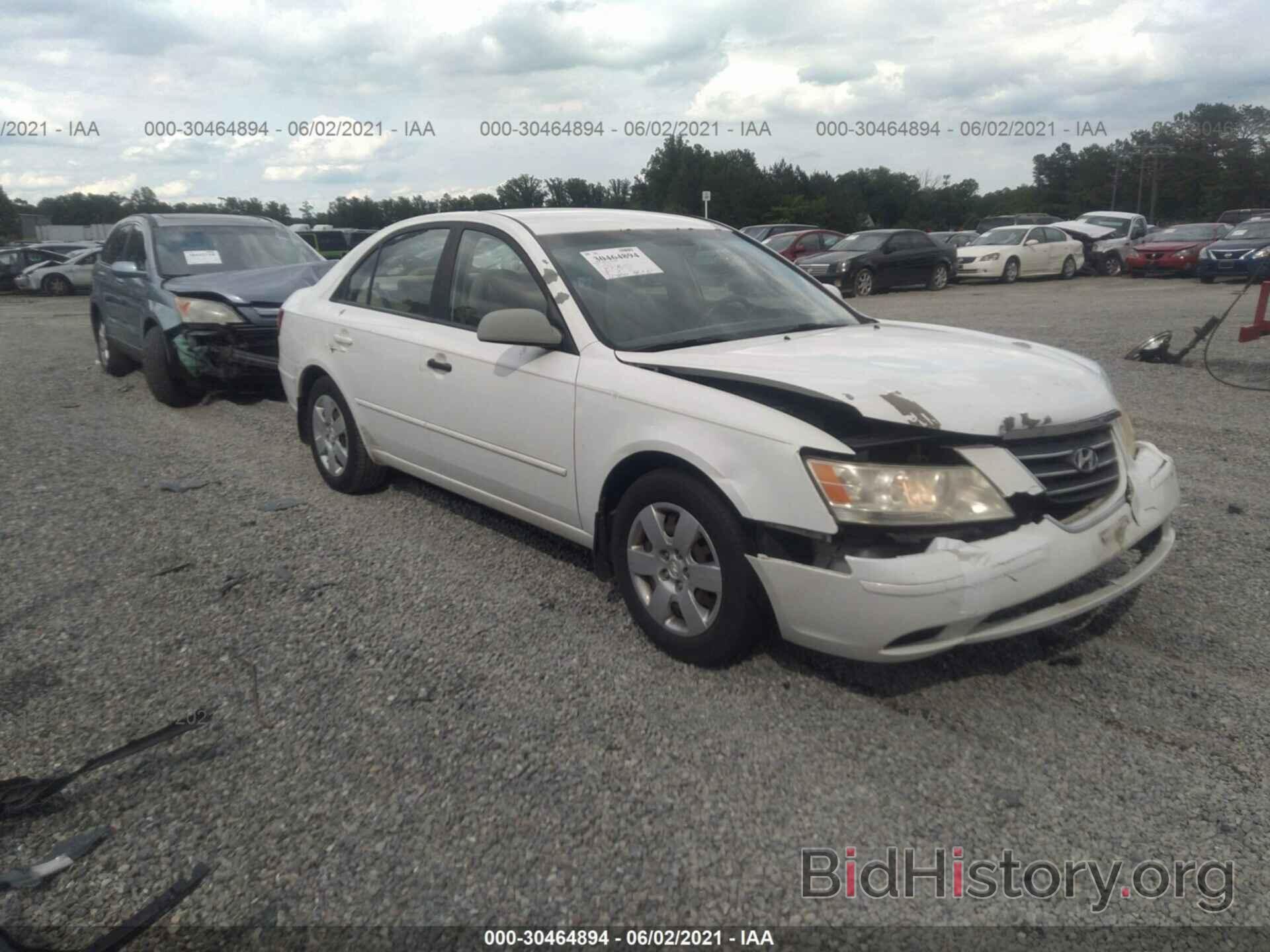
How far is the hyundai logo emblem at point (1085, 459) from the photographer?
3.11 meters

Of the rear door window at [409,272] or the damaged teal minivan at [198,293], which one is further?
the damaged teal minivan at [198,293]

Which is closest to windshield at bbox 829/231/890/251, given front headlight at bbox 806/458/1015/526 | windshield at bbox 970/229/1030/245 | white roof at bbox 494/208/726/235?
windshield at bbox 970/229/1030/245

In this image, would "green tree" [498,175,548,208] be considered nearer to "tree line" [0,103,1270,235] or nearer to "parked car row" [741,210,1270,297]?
"parked car row" [741,210,1270,297]

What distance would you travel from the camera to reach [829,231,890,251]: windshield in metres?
22.0

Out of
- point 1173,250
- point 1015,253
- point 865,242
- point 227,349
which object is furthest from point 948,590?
point 1173,250

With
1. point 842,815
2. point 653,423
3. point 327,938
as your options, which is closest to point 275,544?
point 653,423

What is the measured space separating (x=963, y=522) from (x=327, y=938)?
2.05 metres

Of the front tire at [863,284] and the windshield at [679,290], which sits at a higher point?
the windshield at [679,290]

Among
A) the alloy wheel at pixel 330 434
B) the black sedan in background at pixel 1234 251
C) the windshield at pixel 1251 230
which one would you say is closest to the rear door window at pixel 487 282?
the alloy wheel at pixel 330 434

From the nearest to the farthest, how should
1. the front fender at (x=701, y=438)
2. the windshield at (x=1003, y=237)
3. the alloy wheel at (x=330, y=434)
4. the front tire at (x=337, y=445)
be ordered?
the front fender at (x=701, y=438) → the front tire at (x=337, y=445) → the alloy wheel at (x=330, y=434) → the windshield at (x=1003, y=237)

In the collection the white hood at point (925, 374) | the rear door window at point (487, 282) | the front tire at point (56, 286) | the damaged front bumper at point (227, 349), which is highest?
the rear door window at point (487, 282)

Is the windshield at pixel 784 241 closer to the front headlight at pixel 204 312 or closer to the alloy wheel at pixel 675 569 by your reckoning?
the front headlight at pixel 204 312

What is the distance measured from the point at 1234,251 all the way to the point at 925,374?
21964mm

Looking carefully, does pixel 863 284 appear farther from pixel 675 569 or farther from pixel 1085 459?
pixel 675 569
